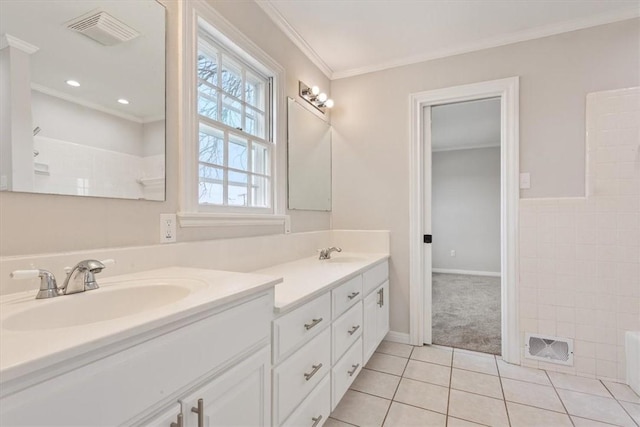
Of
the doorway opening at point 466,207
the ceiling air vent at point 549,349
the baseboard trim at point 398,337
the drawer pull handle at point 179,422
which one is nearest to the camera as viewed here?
the drawer pull handle at point 179,422

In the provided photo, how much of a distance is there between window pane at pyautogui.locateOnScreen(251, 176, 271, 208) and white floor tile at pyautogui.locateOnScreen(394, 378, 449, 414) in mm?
1423

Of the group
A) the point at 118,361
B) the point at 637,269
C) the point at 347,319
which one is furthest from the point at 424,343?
the point at 118,361

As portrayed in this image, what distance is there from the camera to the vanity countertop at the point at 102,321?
1.67ft

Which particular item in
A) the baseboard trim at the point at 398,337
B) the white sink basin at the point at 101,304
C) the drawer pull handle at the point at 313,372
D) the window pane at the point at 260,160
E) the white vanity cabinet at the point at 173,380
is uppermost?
the window pane at the point at 260,160

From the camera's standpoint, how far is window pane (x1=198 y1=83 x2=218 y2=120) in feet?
5.17

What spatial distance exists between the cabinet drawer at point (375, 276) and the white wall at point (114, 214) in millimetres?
735

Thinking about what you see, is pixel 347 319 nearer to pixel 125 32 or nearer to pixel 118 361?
pixel 118 361

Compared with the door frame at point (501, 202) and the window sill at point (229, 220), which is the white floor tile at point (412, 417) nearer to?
the door frame at point (501, 202)

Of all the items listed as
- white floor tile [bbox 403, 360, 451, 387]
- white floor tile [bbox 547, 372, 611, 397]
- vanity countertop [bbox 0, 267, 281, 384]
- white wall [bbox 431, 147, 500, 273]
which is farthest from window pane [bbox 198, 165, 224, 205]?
white wall [bbox 431, 147, 500, 273]

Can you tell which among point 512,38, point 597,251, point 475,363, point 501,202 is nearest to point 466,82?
point 512,38

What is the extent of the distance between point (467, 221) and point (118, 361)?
5.81 meters

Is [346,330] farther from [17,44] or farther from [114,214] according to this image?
[17,44]

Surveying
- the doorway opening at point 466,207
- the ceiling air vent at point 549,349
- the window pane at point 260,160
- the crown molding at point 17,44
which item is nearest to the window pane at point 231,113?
the window pane at point 260,160

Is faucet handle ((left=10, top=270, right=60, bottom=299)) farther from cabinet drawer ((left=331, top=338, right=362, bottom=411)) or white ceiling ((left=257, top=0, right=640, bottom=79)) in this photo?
white ceiling ((left=257, top=0, right=640, bottom=79))
